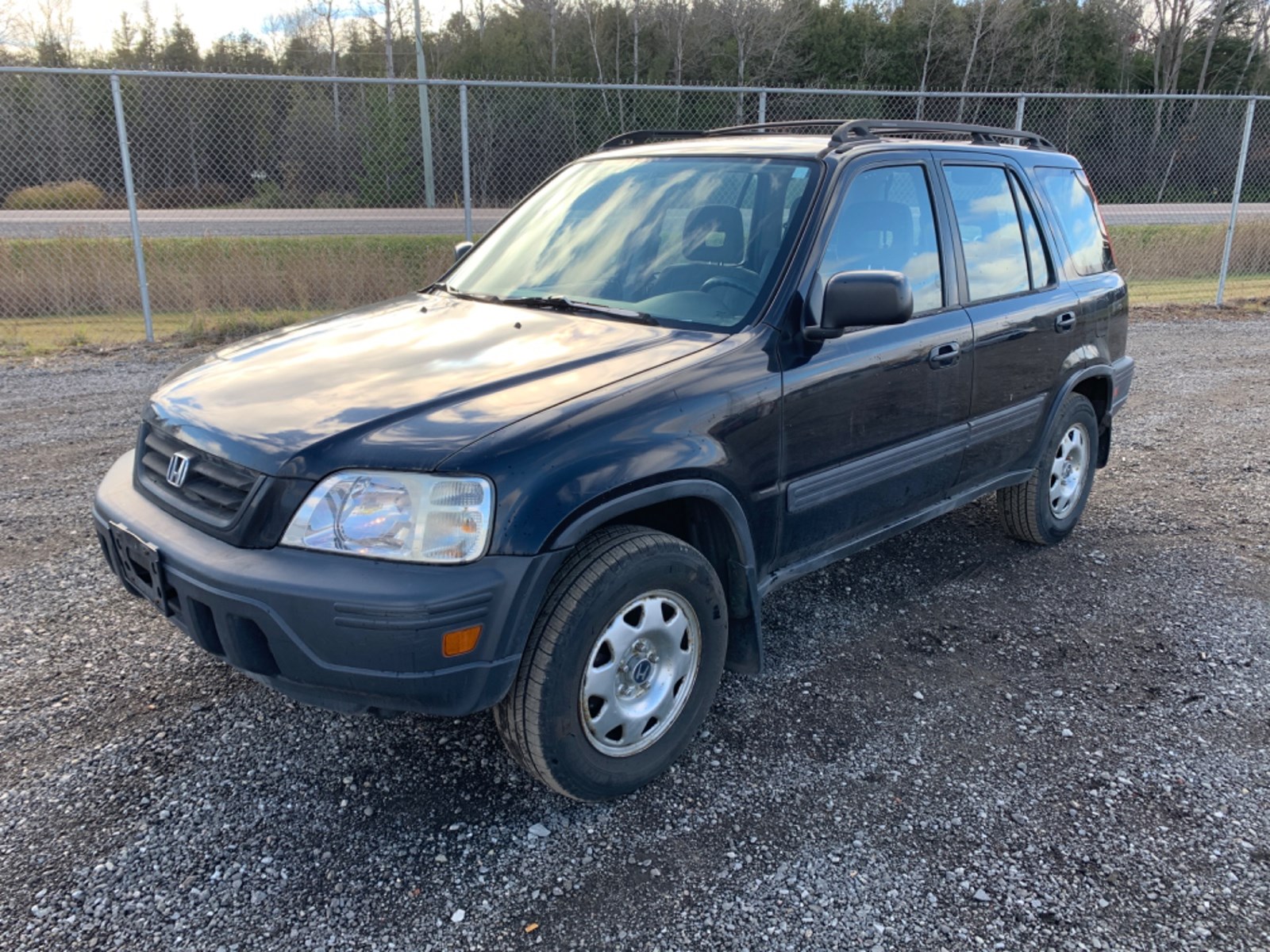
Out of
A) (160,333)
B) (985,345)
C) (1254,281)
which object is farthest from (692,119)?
(985,345)

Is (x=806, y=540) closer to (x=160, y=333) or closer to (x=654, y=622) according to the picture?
(x=654, y=622)

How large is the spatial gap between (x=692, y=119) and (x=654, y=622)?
12720 mm

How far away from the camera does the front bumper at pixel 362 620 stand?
7.46 feet

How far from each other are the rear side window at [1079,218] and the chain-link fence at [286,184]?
443 cm

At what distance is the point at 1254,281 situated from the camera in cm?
1569

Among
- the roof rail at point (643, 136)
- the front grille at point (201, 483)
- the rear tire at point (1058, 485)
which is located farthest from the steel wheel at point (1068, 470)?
the front grille at point (201, 483)

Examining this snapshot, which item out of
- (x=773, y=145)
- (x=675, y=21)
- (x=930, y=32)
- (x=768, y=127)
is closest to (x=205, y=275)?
(x=768, y=127)

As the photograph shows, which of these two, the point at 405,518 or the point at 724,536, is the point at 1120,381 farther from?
the point at 405,518

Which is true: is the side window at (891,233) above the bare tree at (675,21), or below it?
below

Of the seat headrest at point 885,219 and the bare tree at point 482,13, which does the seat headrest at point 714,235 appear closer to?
the seat headrest at point 885,219

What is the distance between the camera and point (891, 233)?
Answer: 3584 mm

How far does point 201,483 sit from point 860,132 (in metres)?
2.81

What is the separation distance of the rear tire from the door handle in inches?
42.1

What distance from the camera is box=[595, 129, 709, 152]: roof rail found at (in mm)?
4234
